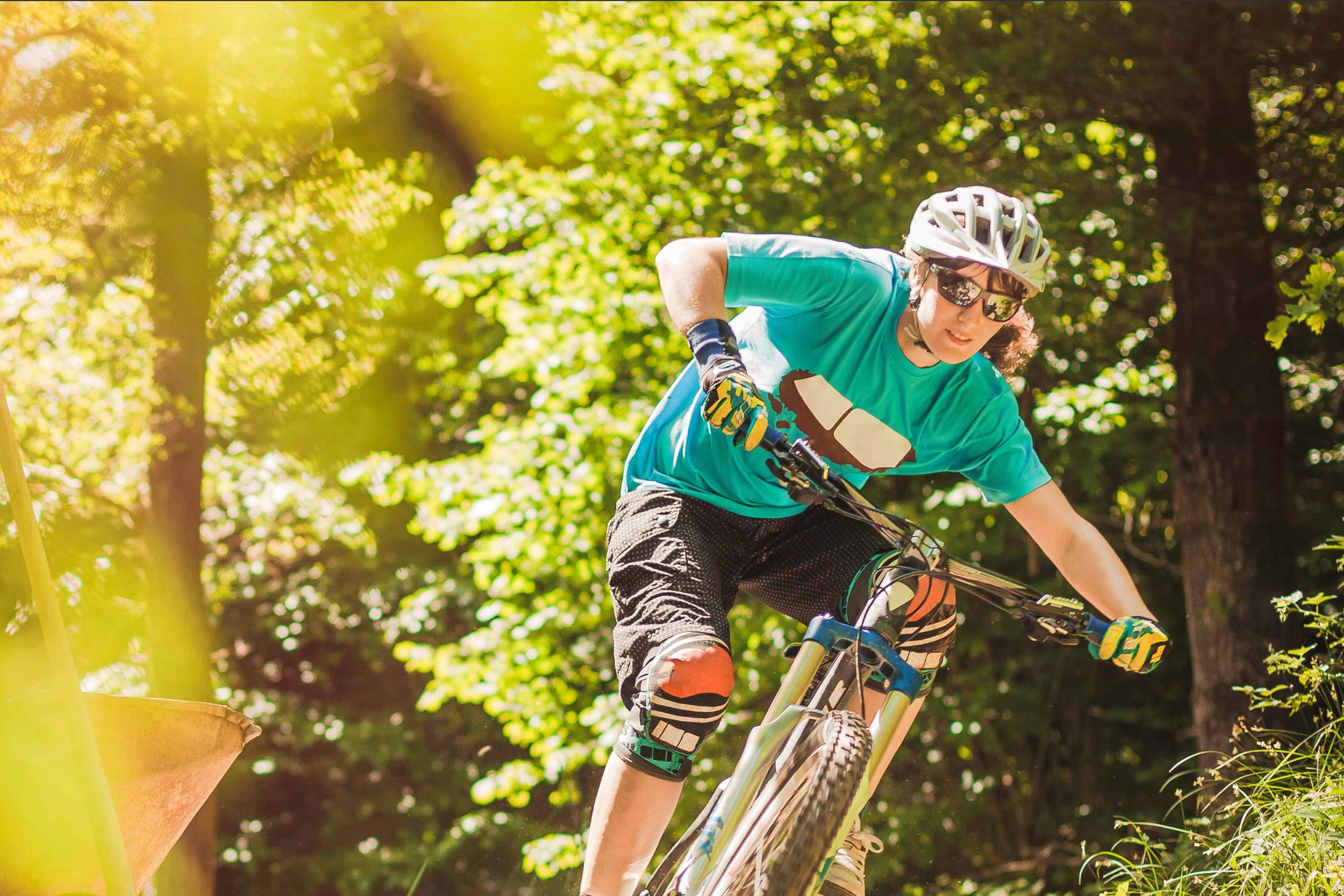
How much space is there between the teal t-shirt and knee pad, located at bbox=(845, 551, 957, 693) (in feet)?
1.13

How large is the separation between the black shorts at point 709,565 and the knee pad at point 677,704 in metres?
0.05

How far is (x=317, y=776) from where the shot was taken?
9281 mm

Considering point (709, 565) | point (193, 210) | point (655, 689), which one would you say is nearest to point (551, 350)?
point (193, 210)

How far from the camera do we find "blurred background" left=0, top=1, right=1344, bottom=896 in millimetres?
5383

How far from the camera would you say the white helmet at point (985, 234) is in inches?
96.5

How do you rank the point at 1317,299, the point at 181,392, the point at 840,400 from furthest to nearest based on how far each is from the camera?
1. the point at 181,392
2. the point at 1317,299
3. the point at 840,400

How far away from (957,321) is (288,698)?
8301 mm

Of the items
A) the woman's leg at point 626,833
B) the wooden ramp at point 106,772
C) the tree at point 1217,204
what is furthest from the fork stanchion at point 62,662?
the tree at point 1217,204

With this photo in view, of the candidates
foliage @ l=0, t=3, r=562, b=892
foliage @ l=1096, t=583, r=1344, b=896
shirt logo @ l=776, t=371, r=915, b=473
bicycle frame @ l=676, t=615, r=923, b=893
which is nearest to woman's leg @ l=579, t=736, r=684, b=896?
bicycle frame @ l=676, t=615, r=923, b=893

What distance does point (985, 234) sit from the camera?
2.48m

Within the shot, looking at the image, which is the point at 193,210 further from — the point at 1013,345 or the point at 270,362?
the point at 1013,345

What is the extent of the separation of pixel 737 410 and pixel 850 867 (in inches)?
47.2

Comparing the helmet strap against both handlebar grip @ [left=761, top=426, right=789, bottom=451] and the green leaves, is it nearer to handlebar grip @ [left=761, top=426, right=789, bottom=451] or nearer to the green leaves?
handlebar grip @ [left=761, top=426, right=789, bottom=451]

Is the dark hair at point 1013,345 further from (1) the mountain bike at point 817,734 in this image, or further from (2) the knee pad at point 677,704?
(2) the knee pad at point 677,704
